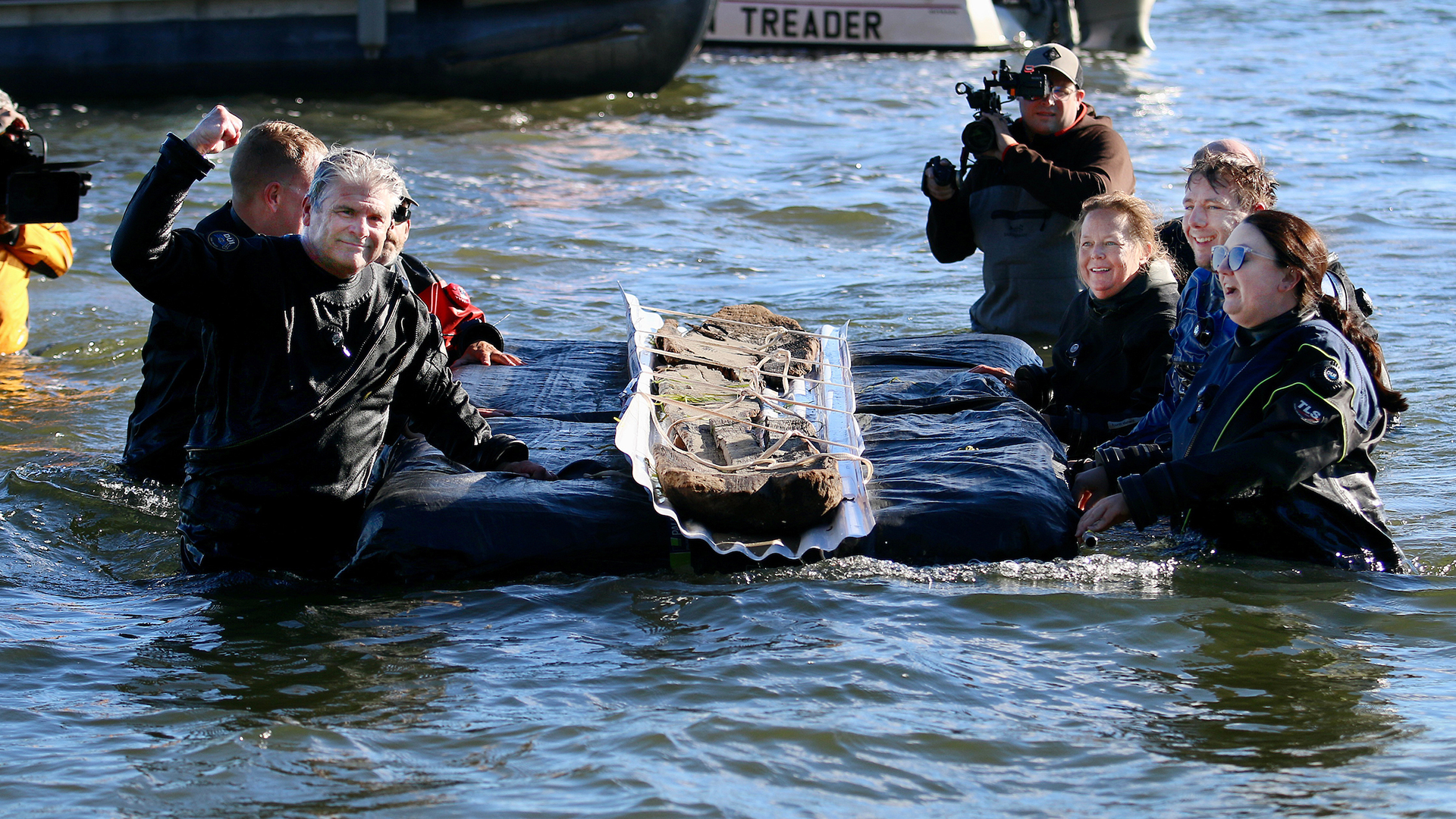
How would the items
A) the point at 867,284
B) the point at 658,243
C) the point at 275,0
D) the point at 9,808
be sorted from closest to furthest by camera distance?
the point at 9,808
the point at 867,284
the point at 658,243
the point at 275,0

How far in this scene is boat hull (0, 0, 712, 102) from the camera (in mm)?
14188

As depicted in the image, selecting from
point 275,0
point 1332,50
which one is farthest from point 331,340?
point 1332,50

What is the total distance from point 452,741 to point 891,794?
3.21 ft

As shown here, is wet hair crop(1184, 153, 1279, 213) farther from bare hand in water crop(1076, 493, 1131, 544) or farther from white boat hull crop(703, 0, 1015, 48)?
white boat hull crop(703, 0, 1015, 48)

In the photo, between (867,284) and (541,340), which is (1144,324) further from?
(867,284)

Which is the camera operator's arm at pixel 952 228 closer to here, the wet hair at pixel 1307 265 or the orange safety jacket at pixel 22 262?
the wet hair at pixel 1307 265

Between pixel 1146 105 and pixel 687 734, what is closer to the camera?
pixel 687 734

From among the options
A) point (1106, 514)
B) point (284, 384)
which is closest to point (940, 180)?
point (1106, 514)

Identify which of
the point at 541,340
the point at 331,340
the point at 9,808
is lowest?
the point at 9,808

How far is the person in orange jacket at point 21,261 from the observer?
20.8 ft

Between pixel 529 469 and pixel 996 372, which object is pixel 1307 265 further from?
pixel 529 469

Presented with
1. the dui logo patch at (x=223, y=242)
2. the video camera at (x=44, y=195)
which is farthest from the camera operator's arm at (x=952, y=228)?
the dui logo patch at (x=223, y=242)

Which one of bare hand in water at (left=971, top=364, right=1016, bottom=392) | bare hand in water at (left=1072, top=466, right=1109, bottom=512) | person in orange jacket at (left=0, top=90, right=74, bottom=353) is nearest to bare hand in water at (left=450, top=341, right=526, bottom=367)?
bare hand in water at (left=971, top=364, right=1016, bottom=392)

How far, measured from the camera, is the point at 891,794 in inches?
114
